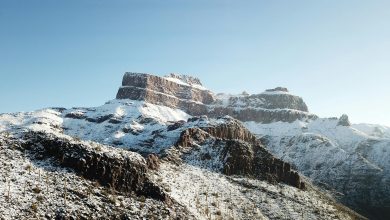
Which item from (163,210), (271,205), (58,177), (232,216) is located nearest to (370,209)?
(271,205)

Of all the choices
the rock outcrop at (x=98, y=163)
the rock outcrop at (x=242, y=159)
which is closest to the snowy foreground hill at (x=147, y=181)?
the rock outcrop at (x=98, y=163)

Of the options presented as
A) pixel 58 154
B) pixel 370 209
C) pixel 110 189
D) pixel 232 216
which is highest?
pixel 58 154

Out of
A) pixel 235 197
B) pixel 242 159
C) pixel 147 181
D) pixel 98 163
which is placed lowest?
pixel 235 197

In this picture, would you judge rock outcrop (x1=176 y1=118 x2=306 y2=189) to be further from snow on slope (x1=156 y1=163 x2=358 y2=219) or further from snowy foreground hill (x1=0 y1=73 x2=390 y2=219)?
snow on slope (x1=156 y1=163 x2=358 y2=219)

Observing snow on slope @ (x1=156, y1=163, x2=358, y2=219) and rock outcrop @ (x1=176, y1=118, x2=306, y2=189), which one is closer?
snow on slope @ (x1=156, y1=163, x2=358, y2=219)

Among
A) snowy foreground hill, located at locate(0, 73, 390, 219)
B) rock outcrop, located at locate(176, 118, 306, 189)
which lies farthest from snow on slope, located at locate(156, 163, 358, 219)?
rock outcrop, located at locate(176, 118, 306, 189)

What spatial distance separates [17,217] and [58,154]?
1593cm

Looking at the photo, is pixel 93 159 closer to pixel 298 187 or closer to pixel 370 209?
pixel 298 187

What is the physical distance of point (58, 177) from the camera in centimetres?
5412

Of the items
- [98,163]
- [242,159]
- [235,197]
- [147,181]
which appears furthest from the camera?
[242,159]

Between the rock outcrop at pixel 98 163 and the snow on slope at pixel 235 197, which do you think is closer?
the rock outcrop at pixel 98 163

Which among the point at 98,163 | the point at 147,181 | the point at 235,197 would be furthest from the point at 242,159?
the point at 98,163

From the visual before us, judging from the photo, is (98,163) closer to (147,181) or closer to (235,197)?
(147,181)

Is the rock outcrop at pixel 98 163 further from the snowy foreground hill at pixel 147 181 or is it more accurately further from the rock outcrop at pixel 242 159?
the rock outcrop at pixel 242 159
